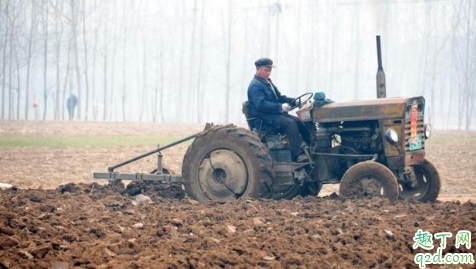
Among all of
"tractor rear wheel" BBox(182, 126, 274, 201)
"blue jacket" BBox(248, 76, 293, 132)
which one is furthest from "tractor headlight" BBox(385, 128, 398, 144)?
"tractor rear wheel" BBox(182, 126, 274, 201)

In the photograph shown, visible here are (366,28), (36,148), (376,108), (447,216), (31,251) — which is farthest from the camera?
(366,28)

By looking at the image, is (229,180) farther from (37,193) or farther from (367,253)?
(367,253)

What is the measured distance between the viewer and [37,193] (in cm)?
1127

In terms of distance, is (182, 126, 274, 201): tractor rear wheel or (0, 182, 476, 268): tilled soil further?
(182, 126, 274, 201): tractor rear wheel

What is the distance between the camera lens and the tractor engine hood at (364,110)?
10.9 m

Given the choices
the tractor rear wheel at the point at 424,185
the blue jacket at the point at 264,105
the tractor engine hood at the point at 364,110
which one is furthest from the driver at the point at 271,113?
the tractor rear wheel at the point at 424,185

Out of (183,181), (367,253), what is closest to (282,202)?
(183,181)

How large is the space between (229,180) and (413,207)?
8.83 ft

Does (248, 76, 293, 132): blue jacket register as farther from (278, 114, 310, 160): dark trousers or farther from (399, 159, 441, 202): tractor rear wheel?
(399, 159, 441, 202): tractor rear wheel

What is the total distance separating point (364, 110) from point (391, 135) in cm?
54

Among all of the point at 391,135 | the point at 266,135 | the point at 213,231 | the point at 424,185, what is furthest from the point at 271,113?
the point at 213,231

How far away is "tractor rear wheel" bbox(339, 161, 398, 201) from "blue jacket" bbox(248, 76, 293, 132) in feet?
4.49

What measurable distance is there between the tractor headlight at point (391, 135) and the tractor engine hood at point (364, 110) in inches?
7.9

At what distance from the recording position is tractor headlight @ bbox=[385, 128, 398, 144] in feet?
35.3
